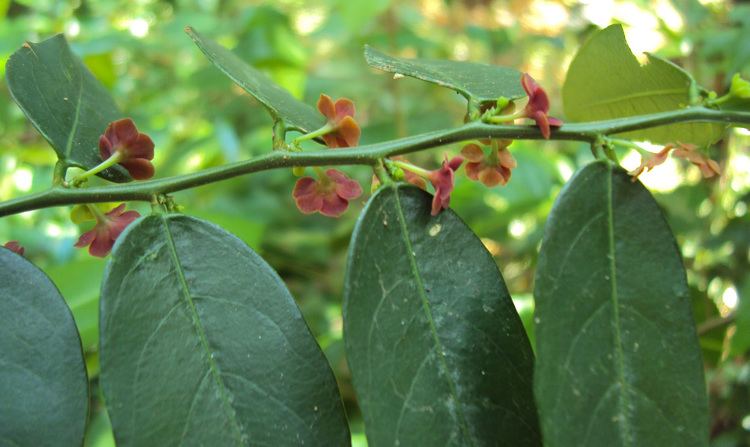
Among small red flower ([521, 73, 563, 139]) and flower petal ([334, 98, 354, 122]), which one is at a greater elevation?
flower petal ([334, 98, 354, 122])

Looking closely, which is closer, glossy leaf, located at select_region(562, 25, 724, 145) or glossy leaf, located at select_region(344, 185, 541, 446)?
glossy leaf, located at select_region(344, 185, 541, 446)

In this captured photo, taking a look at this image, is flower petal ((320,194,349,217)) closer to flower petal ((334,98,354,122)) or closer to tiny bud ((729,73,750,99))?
flower petal ((334,98,354,122))

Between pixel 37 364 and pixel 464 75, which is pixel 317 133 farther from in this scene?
pixel 37 364

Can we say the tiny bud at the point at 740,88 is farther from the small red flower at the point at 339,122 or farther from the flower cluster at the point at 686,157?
the small red flower at the point at 339,122

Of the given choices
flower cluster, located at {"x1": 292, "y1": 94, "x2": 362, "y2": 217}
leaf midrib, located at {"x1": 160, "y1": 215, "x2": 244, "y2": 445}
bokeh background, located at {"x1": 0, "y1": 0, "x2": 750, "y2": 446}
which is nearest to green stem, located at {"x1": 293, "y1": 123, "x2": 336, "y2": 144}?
flower cluster, located at {"x1": 292, "y1": 94, "x2": 362, "y2": 217}

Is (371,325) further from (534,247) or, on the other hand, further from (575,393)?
(534,247)

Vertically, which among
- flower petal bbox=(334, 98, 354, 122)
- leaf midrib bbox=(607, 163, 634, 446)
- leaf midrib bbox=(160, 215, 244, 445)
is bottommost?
leaf midrib bbox=(607, 163, 634, 446)

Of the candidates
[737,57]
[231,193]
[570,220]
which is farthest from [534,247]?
[570,220]
